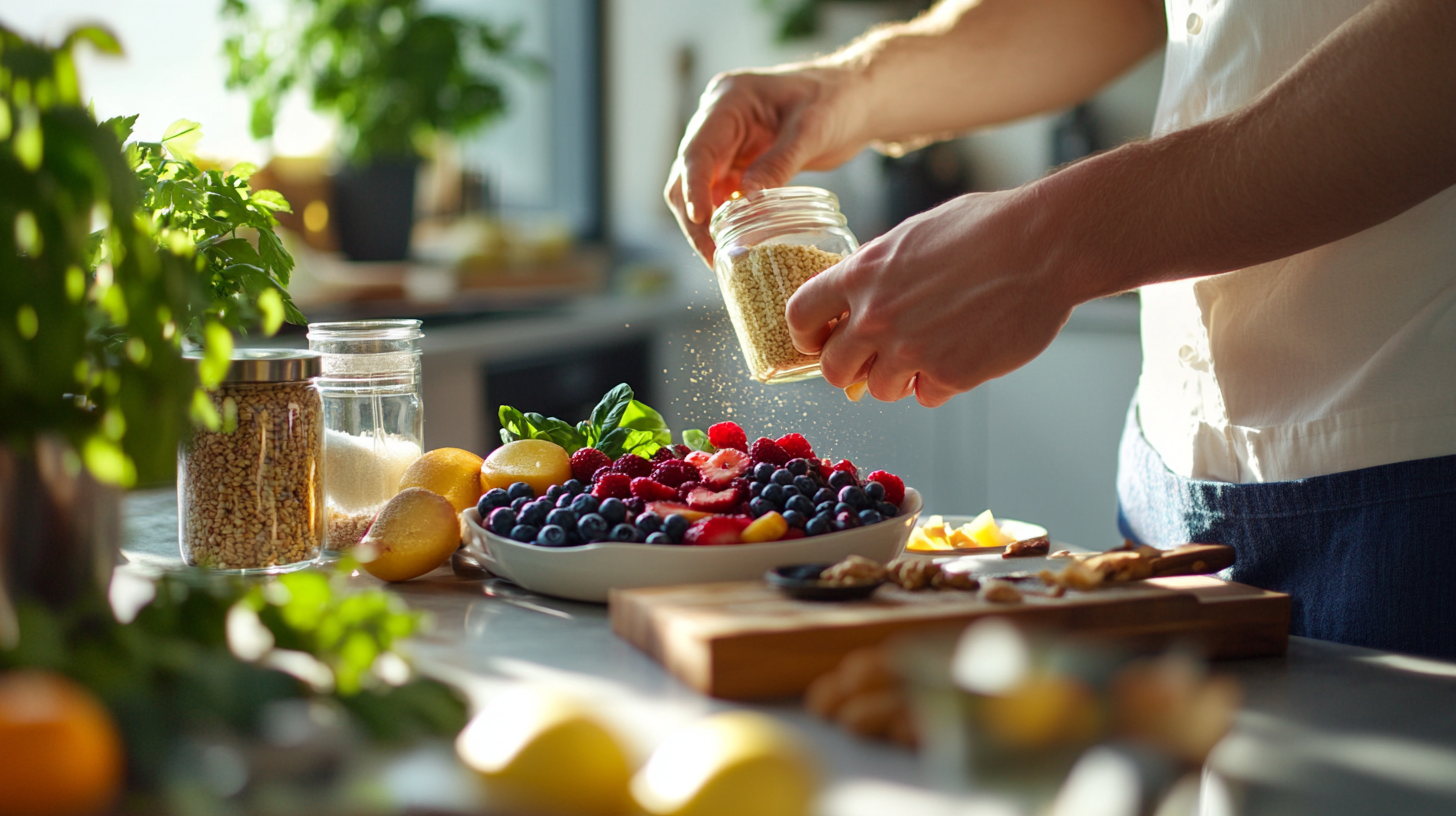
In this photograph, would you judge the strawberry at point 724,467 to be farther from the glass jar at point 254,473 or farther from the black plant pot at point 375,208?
the black plant pot at point 375,208

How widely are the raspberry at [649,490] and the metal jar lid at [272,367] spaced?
0.27m

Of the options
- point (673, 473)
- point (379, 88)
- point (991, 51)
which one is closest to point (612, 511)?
point (673, 473)

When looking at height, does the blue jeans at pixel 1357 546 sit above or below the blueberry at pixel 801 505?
below

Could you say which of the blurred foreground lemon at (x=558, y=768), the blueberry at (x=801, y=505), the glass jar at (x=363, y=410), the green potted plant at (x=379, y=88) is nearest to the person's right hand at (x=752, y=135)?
the glass jar at (x=363, y=410)

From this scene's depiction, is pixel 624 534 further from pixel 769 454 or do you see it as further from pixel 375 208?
pixel 375 208

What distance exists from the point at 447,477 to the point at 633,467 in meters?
0.18

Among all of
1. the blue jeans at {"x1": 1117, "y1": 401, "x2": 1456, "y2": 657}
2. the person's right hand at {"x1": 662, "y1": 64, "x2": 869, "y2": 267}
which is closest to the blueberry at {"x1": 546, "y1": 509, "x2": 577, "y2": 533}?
the person's right hand at {"x1": 662, "y1": 64, "x2": 869, "y2": 267}

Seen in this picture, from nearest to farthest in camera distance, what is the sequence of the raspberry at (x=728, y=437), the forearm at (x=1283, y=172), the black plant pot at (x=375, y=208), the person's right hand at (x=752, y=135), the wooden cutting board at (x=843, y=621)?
the wooden cutting board at (x=843, y=621)
the forearm at (x=1283, y=172)
the raspberry at (x=728, y=437)
the person's right hand at (x=752, y=135)
the black plant pot at (x=375, y=208)

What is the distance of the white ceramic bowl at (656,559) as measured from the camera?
→ 84 cm

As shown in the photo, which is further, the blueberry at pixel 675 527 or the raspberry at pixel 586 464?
the raspberry at pixel 586 464

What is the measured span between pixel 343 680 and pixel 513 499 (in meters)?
0.41

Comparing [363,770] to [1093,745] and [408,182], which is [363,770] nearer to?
[1093,745]

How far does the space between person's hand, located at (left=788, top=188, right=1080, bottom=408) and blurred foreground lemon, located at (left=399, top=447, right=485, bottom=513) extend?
32cm

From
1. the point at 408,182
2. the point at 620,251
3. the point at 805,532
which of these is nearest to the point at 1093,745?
the point at 805,532
